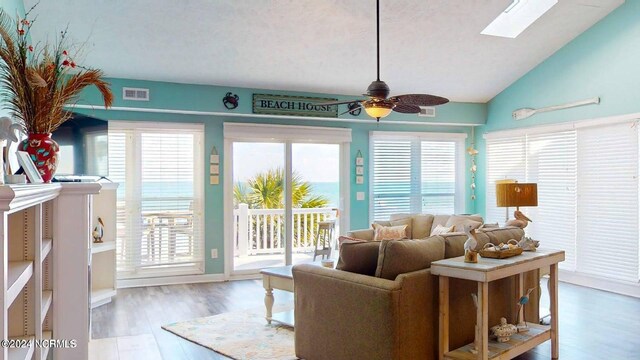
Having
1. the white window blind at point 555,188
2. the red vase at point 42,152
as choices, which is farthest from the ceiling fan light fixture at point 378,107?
the white window blind at point 555,188

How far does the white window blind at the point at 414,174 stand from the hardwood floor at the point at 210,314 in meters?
2.31

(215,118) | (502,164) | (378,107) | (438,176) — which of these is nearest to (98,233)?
(215,118)

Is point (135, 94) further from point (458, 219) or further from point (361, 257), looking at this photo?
point (458, 219)

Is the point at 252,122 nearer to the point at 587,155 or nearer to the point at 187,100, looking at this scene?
the point at 187,100

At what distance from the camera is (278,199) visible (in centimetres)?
648

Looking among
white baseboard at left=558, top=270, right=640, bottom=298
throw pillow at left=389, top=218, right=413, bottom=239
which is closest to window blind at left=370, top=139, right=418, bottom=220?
throw pillow at left=389, top=218, right=413, bottom=239

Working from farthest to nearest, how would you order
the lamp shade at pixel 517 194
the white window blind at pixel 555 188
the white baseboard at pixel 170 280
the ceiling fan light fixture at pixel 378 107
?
the white window blind at pixel 555 188 → the white baseboard at pixel 170 280 → the lamp shade at pixel 517 194 → the ceiling fan light fixture at pixel 378 107

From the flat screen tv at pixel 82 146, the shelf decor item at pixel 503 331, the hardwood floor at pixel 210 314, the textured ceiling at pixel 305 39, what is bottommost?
the hardwood floor at pixel 210 314

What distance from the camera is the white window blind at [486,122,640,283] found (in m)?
5.25

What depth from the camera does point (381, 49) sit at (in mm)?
5508

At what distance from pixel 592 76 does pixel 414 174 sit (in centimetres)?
280

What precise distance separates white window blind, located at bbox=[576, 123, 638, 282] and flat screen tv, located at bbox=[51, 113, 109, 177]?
226 inches

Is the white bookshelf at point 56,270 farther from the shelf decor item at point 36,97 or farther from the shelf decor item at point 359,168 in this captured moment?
the shelf decor item at point 359,168

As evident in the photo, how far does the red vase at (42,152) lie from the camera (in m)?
2.26
